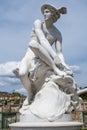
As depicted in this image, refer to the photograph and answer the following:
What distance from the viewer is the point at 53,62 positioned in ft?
30.8

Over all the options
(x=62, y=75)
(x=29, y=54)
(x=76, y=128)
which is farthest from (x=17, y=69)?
(x=76, y=128)

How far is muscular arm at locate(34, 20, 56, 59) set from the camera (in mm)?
9367

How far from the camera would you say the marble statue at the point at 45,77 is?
29.7ft

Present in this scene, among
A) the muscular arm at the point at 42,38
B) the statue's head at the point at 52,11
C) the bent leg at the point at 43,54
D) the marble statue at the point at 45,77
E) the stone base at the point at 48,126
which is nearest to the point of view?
the stone base at the point at 48,126

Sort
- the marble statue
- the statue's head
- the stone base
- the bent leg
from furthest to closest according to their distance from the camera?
the statue's head, the bent leg, the marble statue, the stone base

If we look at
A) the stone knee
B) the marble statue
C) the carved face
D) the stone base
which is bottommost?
the stone base

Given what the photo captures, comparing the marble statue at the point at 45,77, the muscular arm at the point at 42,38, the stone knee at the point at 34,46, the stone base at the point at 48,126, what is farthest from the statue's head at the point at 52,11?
the stone base at the point at 48,126

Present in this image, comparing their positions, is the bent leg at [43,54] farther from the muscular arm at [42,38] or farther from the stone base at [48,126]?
the stone base at [48,126]

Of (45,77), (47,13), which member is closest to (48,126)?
(45,77)

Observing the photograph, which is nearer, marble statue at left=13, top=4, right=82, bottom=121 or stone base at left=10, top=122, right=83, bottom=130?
stone base at left=10, top=122, right=83, bottom=130

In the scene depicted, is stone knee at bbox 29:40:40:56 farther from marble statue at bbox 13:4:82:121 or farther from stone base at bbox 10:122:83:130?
stone base at bbox 10:122:83:130

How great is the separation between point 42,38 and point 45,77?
0.89m

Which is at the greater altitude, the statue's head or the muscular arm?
the statue's head

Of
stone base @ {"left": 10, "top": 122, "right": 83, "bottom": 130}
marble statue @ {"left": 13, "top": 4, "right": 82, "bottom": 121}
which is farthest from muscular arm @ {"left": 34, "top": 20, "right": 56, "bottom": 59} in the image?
stone base @ {"left": 10, "top": 122, "right": 83, "bottom": 130}
